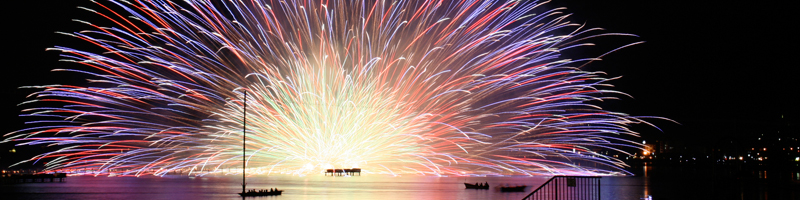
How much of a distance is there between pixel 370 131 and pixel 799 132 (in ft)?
288

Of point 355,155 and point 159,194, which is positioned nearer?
point 159,194

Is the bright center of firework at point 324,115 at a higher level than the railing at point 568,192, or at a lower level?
higher

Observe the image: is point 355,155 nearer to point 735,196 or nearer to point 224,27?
point 224,27

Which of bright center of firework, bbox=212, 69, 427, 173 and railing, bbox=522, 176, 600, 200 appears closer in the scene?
railing, bbox=522, 176, 600, 200

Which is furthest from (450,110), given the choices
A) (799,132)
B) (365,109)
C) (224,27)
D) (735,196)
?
(799,132)

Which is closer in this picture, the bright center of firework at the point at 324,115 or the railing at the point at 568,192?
the railing at the point at 568,192

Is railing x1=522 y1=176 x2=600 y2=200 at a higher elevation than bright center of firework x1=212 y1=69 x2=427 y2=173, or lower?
lower

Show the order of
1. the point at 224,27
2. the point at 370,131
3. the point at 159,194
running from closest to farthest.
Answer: the point at 159,194 → the point at 224,27 → the point at 370,131

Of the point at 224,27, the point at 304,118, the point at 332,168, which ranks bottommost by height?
the point at 332,168

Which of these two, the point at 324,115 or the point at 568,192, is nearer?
the point at 568,192

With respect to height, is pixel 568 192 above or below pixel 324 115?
below

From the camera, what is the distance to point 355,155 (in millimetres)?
45094

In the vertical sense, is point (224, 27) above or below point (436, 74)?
above

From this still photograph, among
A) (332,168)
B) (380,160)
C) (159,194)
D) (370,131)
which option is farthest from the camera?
(380,160)
